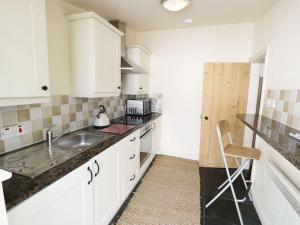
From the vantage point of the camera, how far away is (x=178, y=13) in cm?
236

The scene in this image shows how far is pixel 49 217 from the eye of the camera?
3.20ft

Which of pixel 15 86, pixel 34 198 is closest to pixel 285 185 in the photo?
pixel 34 198

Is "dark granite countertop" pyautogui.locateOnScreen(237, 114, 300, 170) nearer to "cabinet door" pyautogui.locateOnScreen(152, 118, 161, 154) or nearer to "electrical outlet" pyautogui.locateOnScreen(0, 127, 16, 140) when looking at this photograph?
"cabinet door" pyautogui.locateOnScreen(152, 118, 161, 154)

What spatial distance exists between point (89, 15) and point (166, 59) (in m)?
1.75

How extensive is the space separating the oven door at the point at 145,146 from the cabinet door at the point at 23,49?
5.01 ft

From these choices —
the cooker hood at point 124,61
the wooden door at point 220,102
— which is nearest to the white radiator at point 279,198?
the wooden door at point 220,102

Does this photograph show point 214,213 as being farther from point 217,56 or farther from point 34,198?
point 217,56

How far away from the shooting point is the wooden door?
2785 millimetres

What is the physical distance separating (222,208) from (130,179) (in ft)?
3.70

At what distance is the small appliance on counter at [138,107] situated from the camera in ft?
9.61

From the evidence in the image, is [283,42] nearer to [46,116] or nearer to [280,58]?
[280,58]

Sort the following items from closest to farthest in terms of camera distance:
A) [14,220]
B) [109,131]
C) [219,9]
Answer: [14,220], [109,131], [219,9]

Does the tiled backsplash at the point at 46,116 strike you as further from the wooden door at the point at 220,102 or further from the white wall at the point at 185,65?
the wooden door at the point at 220,102

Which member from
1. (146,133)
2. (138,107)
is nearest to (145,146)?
(146,133)
